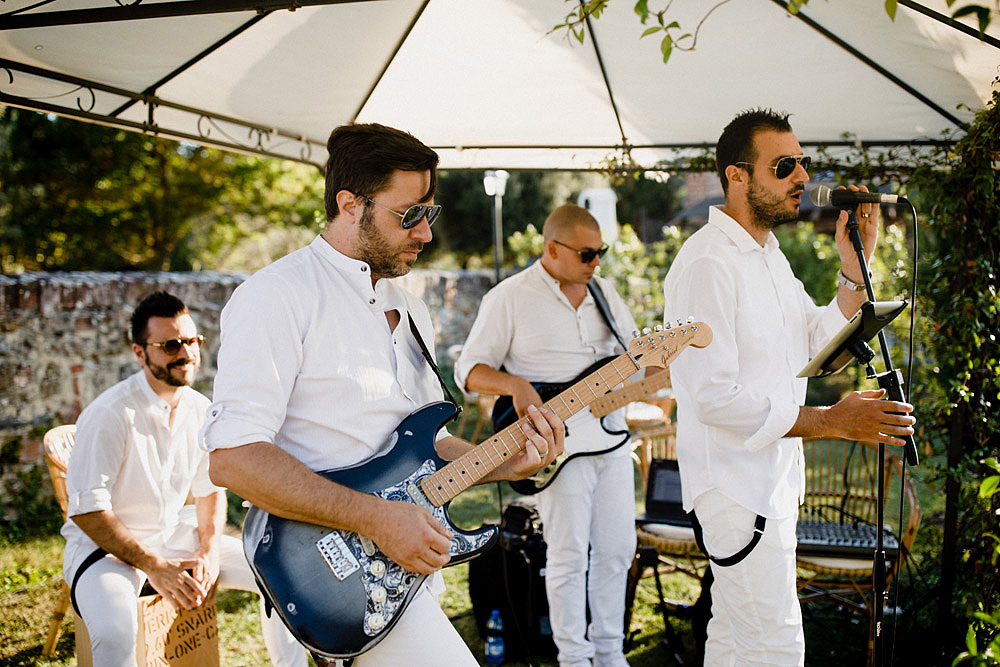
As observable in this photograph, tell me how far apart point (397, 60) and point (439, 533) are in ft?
9.14

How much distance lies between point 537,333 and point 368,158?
6.79 feet

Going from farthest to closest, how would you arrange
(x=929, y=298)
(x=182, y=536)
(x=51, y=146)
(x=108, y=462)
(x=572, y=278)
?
1. (x=51, y=146)
2. (x=572, y=278)
3. (x=929, y=298)
4. (x=182, y=536)
5. (x=108, y=462)

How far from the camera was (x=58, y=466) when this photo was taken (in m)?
3.75

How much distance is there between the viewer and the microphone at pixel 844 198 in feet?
8.18

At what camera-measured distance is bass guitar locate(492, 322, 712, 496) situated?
12.1 feet

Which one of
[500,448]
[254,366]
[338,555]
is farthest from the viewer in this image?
[500,448]

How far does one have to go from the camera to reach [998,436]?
351 cm

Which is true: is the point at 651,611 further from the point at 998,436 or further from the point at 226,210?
the point at 226,210

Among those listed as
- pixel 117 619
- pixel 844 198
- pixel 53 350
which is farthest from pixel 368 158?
pixel 53 350

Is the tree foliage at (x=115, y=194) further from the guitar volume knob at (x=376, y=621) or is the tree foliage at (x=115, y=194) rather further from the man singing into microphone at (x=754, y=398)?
the guitar volume knob at (x=376, y=621)

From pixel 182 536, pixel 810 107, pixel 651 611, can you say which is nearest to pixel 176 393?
pixel 182 536

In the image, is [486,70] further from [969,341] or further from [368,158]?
[969,341]

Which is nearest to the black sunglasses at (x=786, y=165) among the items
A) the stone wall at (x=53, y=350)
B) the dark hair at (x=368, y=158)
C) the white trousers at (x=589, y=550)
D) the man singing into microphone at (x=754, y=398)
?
the man singing into microphone at (x=754, y=398)

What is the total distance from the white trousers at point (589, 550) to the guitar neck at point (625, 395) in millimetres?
320
